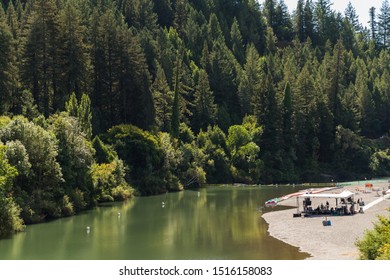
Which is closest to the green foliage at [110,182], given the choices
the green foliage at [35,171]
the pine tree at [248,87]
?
the green foliage at [35,171]

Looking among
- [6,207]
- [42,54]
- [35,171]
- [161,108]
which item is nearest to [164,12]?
[161,108]

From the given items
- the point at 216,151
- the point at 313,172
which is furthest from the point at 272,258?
the point at 313,172

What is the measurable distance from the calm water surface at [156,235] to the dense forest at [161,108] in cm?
388

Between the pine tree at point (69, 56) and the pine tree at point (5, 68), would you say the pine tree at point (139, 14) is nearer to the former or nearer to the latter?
the pine tree at point (69, 56)

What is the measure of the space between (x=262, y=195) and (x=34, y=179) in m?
38.0

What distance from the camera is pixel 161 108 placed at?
10900cm

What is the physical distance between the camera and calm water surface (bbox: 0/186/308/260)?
1574 inches

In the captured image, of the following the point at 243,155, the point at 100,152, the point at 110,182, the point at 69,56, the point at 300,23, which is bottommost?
the point at 110,182

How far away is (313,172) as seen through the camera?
115m

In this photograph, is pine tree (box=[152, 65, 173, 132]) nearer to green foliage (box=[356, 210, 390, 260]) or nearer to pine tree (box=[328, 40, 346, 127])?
pine tree (box=[328, 40, 346, 127])

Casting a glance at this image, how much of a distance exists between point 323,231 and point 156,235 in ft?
48.1

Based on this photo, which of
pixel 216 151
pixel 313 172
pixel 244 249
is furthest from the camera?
pixel 313 172

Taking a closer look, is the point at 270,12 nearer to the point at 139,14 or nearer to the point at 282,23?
the point at 282,23

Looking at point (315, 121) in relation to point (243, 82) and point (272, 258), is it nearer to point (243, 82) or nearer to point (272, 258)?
point (243, 82)
